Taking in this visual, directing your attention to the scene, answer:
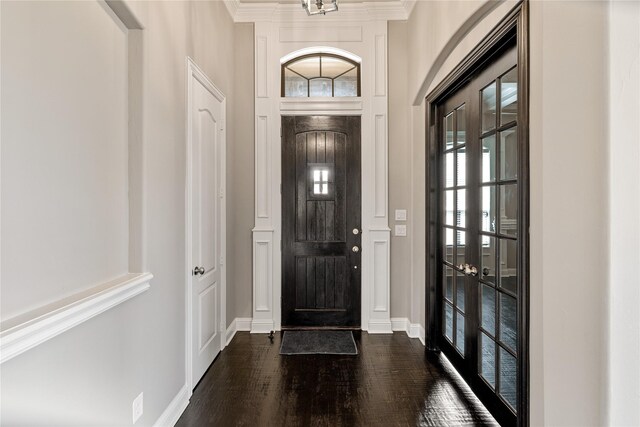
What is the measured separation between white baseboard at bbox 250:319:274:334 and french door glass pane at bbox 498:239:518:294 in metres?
2.42

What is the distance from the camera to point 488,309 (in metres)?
2.18

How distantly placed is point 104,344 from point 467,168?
7.82ft

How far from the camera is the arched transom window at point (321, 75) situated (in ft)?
12.5

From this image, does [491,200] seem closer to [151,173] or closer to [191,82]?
[151,173]

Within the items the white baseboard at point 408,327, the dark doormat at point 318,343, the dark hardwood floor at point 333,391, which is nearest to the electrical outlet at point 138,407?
the dark hardwood floor at point 333,391

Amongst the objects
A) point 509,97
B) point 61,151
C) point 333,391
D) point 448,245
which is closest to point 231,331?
point 333,391

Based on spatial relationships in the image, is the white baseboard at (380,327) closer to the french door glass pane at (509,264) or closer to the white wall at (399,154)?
the white wall at (399,154)

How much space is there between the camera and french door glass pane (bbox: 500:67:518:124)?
6.12 ft

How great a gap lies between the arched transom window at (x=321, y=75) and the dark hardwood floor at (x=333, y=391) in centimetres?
267

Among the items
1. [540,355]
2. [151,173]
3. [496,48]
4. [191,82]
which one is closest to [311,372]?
[540,355]

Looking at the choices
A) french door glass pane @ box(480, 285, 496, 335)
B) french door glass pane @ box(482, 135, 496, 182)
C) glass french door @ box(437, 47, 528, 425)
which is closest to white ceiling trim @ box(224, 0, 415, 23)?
glass french door @ box(437, 47, 528, 425)

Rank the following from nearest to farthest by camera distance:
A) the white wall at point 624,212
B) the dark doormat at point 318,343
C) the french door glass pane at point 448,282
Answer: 1. the white wall at point 624,212
2. the french door glass pane at point 448,282
3. the dark doormat at point 318,343

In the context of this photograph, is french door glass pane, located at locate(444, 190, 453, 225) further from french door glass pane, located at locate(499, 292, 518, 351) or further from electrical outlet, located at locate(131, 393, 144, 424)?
electrical outlet, located at locate(131, 393, 144, 424)

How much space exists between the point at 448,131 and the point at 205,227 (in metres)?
2.16
